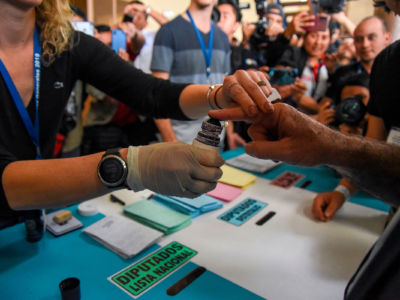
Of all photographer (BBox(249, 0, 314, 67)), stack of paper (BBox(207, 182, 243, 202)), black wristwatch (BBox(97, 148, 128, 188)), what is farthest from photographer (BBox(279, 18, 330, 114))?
black wristwatch (BBox(97, 148, 128, 188))

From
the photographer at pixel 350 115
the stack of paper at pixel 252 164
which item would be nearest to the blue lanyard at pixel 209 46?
the stack of paper at pixel 252 164

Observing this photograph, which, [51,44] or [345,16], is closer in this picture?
[51,44]

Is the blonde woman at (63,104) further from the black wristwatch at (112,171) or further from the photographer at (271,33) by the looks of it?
the photographer at (271,33)

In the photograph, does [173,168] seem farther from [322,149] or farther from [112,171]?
[322,149]

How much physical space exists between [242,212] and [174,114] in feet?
1.51

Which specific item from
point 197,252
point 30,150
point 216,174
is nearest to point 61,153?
point 30,150

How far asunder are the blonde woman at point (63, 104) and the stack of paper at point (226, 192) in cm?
37

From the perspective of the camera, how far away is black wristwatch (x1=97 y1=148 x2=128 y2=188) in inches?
27.3

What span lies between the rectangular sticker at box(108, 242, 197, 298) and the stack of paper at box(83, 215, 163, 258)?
0.15 ft

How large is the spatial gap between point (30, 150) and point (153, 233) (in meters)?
0.51

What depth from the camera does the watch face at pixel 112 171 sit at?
69 cm

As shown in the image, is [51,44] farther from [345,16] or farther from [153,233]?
[345,16]

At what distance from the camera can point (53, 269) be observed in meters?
0.81

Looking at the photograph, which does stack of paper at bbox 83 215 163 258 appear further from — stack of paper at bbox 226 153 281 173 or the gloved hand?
stack of paper at bbox 226 153 281 173
